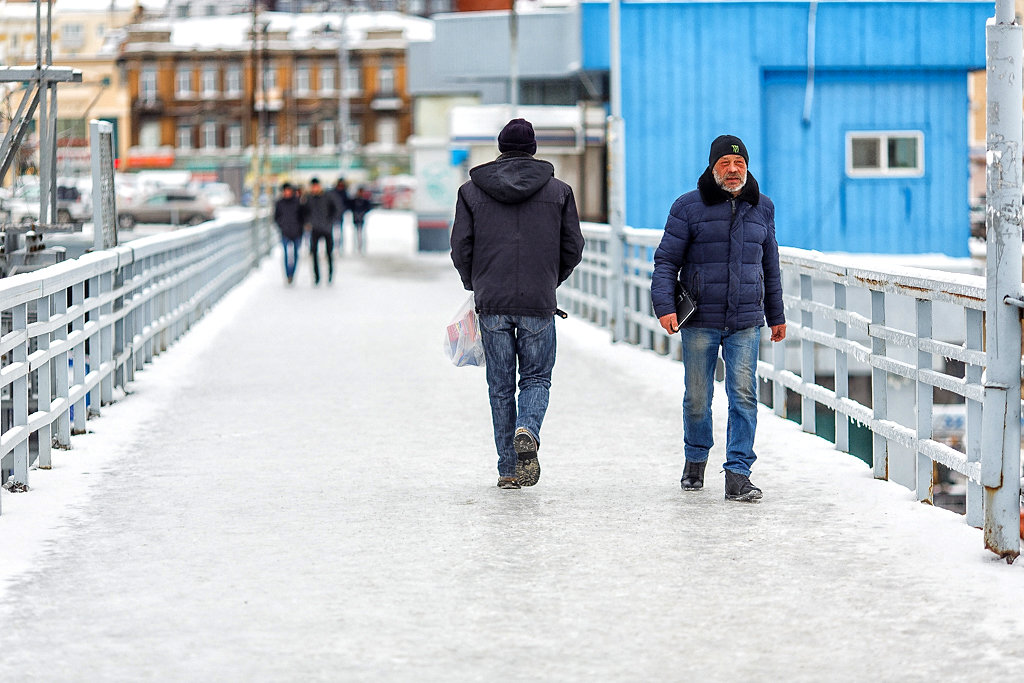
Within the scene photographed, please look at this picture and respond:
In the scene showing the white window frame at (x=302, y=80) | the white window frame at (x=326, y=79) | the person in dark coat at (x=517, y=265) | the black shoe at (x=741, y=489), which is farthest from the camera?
the white window frame at (x=302, y=80)

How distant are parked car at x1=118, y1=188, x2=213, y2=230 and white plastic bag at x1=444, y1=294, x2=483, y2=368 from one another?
51.2 metres

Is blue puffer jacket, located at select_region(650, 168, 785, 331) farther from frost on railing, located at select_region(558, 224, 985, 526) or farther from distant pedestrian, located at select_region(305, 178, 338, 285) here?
distant pedestrian, located at select_region(305, 178, 338, 285)

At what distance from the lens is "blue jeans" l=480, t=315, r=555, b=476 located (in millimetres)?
8023

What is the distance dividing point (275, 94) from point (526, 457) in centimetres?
9476

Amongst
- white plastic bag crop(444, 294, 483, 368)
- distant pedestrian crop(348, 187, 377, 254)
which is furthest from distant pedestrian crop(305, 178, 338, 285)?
white plastic bag crop(444, 294, 483, 368)

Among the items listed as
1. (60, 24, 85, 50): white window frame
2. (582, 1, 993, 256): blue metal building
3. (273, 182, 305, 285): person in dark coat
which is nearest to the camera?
(60, 24, 85, 50): white window frame

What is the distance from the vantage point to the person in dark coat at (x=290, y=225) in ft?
88.7

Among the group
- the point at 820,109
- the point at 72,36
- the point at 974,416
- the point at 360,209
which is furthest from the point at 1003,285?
the point at 360,209

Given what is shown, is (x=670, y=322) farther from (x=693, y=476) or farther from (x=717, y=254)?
(x=693, y=476)

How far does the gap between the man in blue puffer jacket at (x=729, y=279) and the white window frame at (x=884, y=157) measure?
2209 centimetres

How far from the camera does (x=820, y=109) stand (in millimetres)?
29047

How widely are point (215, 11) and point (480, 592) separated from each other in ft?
358

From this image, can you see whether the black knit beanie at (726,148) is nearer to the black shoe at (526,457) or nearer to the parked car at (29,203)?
the black shoe at (526,457)

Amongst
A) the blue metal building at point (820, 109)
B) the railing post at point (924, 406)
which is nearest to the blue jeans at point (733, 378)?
the railing post at point (924, 406)
